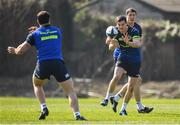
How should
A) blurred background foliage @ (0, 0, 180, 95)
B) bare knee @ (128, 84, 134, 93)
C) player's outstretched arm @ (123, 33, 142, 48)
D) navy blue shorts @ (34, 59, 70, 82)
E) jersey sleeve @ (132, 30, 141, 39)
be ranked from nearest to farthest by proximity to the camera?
navy blue shorts @ (34, 59, 70, 82) → player's outstretched arm @ (123, 33, 142, 48) → jersey sleeve @ (132, 30, 141, 39) → bare knee @ (128, 84, 134, 93) → blurred background foliage @ (0, 0, 180, 95)

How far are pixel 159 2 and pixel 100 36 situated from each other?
6.08 m

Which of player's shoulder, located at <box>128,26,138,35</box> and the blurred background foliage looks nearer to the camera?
player's shoulder, located at <box>128,26,138,35</box>

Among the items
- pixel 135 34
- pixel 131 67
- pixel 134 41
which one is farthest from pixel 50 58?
pixel 131 67

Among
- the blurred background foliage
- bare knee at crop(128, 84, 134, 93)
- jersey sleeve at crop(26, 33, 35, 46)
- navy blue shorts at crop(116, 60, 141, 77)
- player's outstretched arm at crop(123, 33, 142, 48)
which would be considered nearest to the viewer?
jersey sleeve at crop(26, 33, 35, 46)

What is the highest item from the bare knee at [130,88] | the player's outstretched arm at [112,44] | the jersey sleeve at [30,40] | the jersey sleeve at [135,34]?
the jersey sleeve at [30,40]

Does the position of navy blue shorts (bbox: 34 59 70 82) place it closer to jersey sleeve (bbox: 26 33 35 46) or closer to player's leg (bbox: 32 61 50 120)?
player's leg (bbox: 32 61 50 120)

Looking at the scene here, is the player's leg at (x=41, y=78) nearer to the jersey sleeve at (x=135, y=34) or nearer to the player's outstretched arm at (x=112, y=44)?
the player's outstretched arm at (x=112, y=44)

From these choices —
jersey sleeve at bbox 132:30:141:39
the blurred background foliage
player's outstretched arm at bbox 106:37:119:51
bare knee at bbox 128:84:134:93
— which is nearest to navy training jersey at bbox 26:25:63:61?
player's outstretched arm at bbox 106:37:119:51

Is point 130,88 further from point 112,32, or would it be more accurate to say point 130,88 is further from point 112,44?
point 112,32

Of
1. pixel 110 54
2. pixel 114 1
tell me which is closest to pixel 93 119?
pixel 110 54

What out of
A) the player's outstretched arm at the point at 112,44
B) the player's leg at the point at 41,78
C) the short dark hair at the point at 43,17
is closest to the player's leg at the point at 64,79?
the player's leg at the point at 41,78

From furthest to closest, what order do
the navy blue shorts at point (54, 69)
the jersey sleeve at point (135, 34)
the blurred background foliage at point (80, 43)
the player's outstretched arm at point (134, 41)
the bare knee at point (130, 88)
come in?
the blurred background foliage at point (80, 43)
the bare knee at point (130, 88)
the jersey sleeve at point (135, 34)
the player's outstretched arm at point (134, 41)
the navy blue shorts at point (54, 69)

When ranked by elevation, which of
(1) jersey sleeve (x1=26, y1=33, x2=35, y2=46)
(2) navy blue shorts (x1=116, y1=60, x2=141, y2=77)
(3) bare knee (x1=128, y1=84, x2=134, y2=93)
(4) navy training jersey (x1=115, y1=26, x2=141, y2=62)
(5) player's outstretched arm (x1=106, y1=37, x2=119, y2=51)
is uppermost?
(1) jersey sleeve (x1=26, y1=33, x2=35, y2=46)

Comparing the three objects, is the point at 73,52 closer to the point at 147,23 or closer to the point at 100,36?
the point at 100,36
